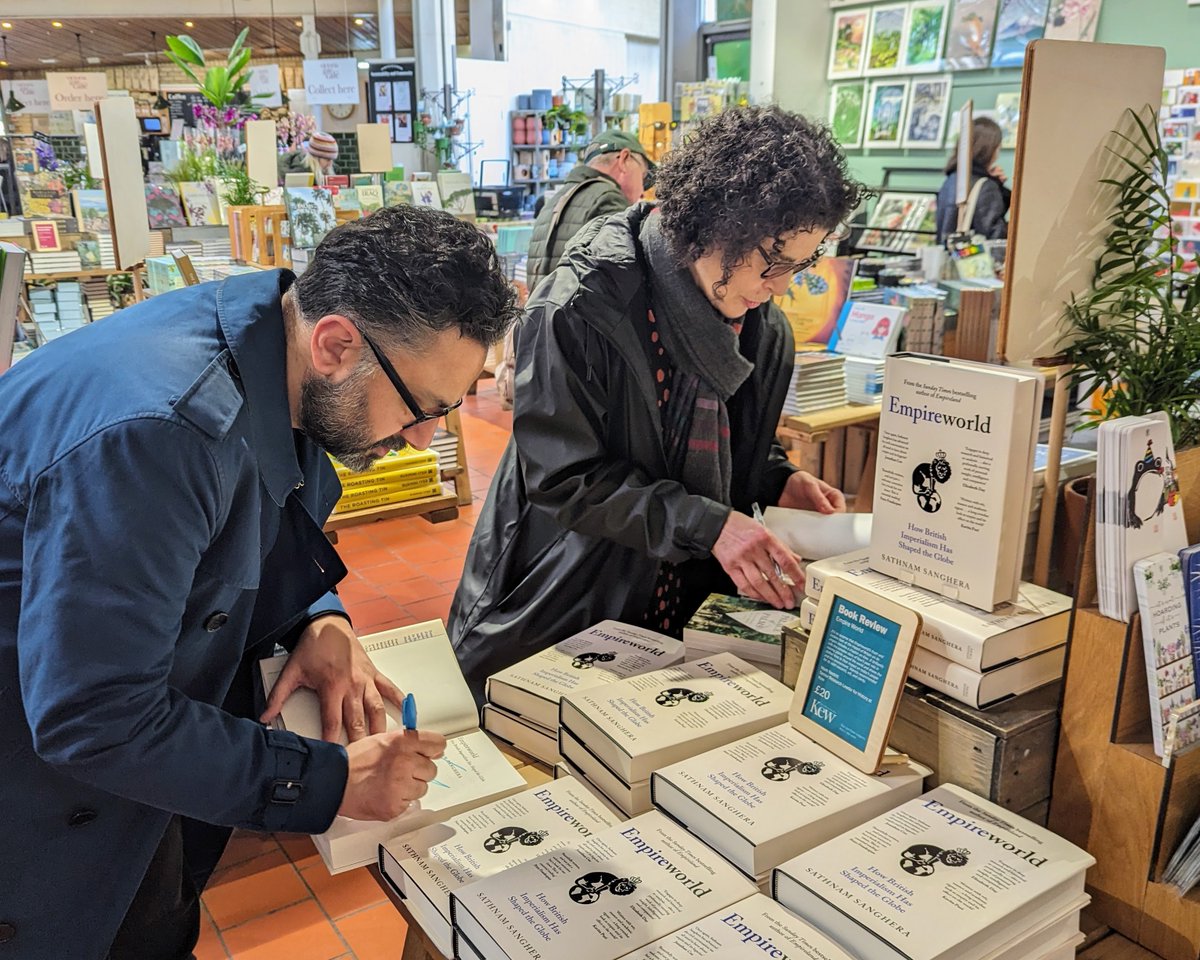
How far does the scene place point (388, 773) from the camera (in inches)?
48.8

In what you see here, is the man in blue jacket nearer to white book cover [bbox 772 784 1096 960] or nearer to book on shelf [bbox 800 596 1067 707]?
white book cover [bbox 772 784 1096 960]

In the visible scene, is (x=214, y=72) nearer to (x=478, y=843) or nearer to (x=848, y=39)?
(x=848, y=39)

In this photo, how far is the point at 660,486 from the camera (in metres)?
1.84

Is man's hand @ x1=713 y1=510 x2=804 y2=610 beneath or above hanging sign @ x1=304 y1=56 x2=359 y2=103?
beneath

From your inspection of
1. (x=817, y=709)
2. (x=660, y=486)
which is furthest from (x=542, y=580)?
(x=817, y=709)

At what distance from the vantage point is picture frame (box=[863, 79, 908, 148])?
8344 millimetres

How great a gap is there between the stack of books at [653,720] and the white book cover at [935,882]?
242 mm

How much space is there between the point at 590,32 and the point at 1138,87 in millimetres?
16462

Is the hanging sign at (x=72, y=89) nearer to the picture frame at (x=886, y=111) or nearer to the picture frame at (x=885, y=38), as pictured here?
the picture frame at (x=885, y=38)

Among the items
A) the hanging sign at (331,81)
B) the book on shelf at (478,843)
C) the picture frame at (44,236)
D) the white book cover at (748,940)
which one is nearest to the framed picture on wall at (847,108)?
the hanging sign at (331,81)

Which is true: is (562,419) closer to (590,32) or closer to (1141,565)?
(1141,565)

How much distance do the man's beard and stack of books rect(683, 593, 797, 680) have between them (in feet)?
2.09

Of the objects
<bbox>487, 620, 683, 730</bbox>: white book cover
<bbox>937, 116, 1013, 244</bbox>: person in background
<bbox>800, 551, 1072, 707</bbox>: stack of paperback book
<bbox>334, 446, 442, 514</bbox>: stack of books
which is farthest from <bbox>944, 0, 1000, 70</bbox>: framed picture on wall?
<bbox>800, 551, 1072, 707</bbox>: stack of paperback book

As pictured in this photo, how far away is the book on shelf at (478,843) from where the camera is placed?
3.81ft
